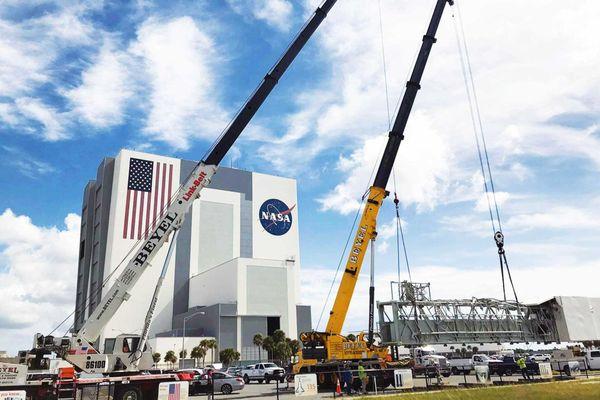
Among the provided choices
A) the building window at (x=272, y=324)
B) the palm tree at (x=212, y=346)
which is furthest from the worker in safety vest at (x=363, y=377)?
the building window at (x=272, y=324)

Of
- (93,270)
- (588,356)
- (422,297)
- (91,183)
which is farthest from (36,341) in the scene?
(91,183)

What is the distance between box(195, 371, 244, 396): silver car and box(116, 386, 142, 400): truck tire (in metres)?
8.44

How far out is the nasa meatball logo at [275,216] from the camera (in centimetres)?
11494

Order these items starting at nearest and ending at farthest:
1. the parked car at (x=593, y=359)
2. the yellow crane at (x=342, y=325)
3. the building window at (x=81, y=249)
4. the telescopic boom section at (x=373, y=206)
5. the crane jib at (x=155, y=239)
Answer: the crane jib at (x=155, y=239)
the yellow crane at (x=342, y=325)
the telescopic boom section at (x=373, y=206)
the parked car at (x=593, y=359)
the building window at (x=81, y=249)

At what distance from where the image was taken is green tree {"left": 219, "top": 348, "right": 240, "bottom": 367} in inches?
3302

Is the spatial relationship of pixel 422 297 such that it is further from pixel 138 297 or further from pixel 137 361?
pixel 138 297

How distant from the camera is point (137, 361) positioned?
973 inches

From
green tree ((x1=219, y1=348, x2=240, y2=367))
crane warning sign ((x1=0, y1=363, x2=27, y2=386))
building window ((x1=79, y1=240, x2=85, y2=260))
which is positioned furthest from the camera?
building window ((x1=79, y1=240, x2=85, y2=260))

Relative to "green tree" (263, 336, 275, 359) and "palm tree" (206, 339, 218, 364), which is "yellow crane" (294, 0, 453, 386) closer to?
"green tree" (263, 336, 275, 359)

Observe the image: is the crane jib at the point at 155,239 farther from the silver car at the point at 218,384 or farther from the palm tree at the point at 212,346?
the palm tree at the point at 212,346

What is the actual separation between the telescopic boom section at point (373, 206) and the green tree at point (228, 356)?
60.2m

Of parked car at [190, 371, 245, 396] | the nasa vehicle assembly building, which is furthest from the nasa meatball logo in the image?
parked car at [190, 371, 245, 396]

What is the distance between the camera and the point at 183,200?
2731 centimetres

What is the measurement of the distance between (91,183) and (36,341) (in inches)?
4107
